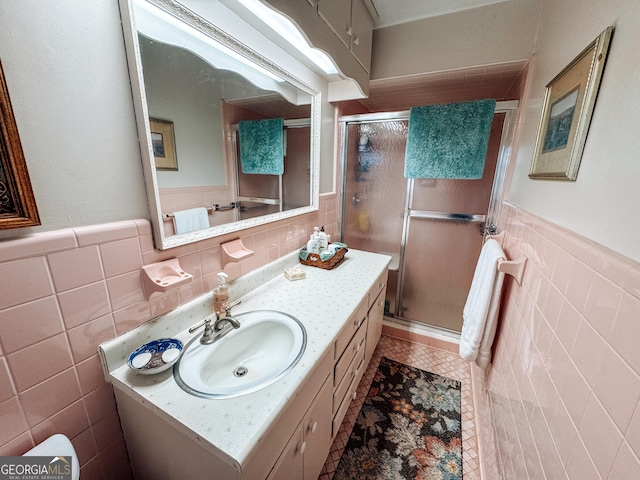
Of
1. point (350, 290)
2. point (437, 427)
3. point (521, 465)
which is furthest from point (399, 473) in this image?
point (350, 290)

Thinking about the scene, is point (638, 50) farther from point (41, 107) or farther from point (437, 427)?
point (437, 427)

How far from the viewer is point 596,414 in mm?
465

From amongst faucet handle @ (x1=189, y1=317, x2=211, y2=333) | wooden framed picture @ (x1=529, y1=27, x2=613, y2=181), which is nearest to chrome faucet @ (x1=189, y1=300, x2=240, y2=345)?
faucet handle @ (x1=189, y1=317, x2=211, y2=333)

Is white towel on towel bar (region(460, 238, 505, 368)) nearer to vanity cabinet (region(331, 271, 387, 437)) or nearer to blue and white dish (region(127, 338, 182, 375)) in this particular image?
vanity cabinet (region(331, 271, 387, 437))

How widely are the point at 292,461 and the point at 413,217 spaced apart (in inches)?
65.4

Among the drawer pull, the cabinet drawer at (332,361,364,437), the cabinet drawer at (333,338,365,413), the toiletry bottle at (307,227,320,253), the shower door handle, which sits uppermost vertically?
the shower door handle

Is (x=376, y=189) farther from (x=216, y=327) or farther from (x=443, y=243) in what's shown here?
(x=216, y=327)

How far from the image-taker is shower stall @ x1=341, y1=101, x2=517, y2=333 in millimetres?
1725

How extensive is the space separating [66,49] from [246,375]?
3.26 ft

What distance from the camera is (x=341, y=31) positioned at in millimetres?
1120

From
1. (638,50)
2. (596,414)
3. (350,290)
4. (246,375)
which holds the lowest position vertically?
(246,375)

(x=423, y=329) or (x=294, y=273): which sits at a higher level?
(x=294, y=273)

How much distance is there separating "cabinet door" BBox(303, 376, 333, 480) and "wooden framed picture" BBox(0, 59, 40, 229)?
89cm

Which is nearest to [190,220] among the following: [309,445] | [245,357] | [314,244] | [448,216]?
[245,357]
